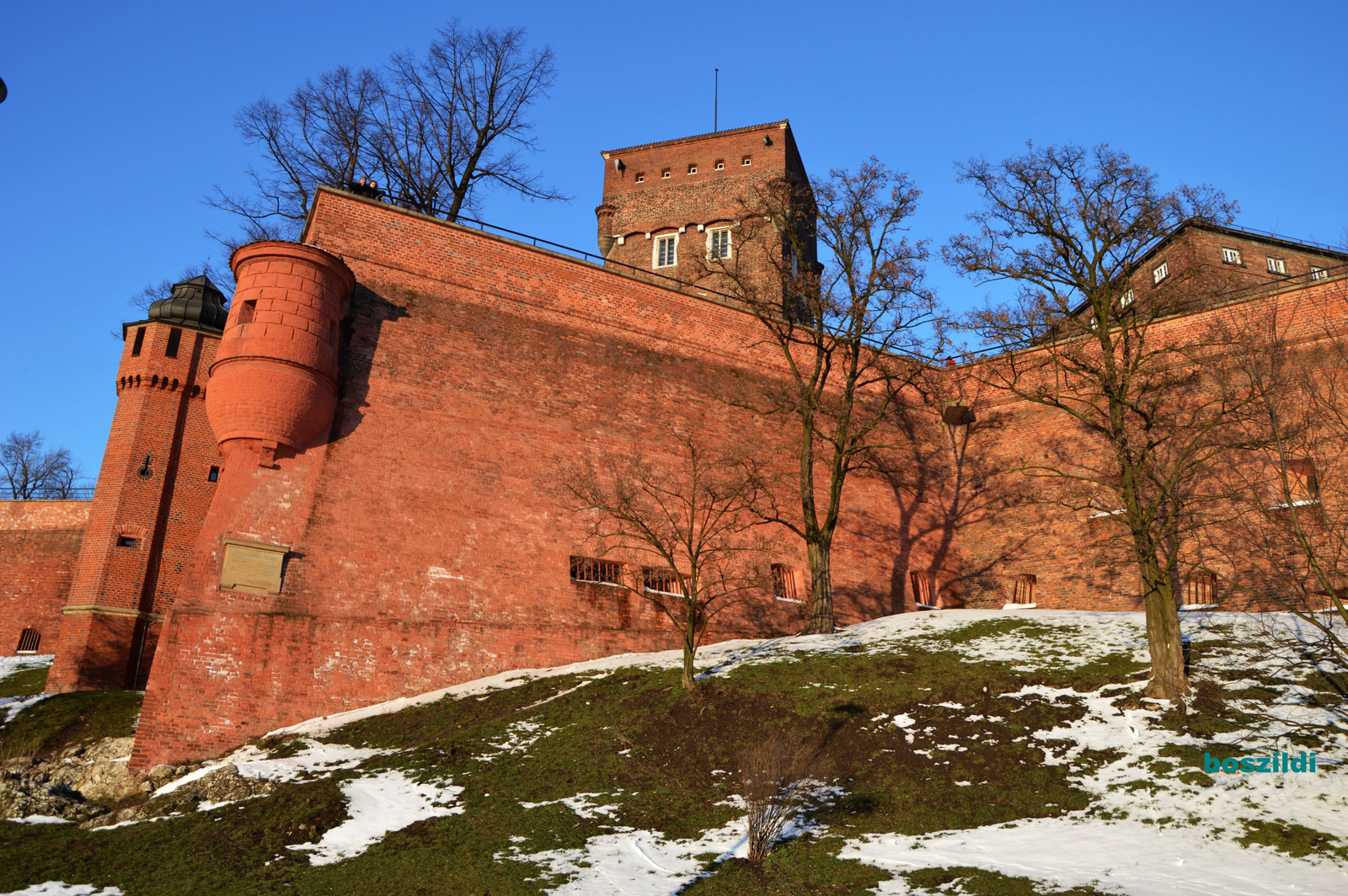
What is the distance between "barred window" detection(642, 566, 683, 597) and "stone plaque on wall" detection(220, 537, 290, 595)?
7.16m

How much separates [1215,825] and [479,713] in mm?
10396

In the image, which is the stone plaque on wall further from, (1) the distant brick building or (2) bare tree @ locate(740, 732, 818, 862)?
(2) bare tree @ locate(740, 732, 818, 862)

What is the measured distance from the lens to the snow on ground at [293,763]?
44.9 ft

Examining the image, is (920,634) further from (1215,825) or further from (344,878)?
(344,878)

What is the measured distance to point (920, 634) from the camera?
18.8 metres

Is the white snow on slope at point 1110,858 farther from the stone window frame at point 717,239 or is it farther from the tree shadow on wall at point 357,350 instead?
the stone window frame at point 717,239

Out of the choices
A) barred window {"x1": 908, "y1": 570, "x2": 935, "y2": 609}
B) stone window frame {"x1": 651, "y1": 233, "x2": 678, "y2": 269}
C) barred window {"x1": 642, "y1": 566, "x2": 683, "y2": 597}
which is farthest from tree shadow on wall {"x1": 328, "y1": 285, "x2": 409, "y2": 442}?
stone window frame {"x1": 651, "y1": 233, "x2": 678, "y2": 269}

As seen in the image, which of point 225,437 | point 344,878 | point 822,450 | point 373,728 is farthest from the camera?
point 822,450

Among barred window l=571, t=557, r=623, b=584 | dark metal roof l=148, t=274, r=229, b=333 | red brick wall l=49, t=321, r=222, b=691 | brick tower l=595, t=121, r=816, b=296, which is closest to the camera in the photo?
barred window l=571, t=557, r=623, b=584

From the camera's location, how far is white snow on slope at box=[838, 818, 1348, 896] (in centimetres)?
888

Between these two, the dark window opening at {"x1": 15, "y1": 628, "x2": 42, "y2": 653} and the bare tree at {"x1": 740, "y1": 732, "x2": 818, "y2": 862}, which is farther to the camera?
the dark window opening at {"x1": 15, "y1": 628, "x2": 42, "y2": 653}

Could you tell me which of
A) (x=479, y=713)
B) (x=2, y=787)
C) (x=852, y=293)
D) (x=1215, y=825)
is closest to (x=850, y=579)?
(x=852, y=293)

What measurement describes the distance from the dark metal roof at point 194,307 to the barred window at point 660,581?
48.8 feet

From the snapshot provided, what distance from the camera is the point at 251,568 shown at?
16.5 m
